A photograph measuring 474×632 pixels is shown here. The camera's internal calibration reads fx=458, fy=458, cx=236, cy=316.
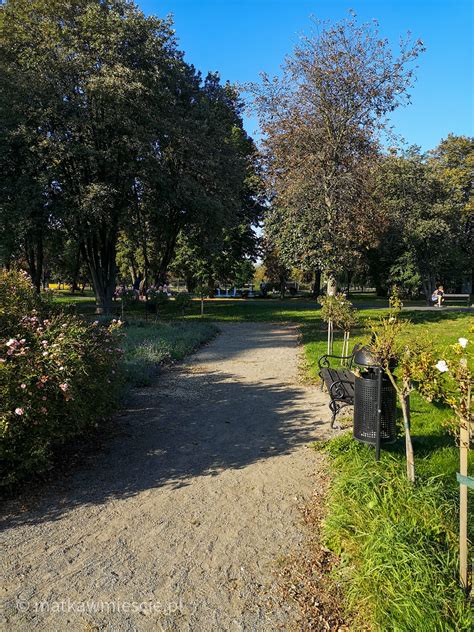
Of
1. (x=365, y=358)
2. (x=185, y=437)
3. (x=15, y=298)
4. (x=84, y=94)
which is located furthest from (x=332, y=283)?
(x=84, y=94)

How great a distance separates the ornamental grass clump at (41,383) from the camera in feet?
12.2

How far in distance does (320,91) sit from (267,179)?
3125 mm

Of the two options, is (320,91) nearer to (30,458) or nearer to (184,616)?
(30,458)

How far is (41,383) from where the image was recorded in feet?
12.4

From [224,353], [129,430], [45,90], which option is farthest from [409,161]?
[129,430]

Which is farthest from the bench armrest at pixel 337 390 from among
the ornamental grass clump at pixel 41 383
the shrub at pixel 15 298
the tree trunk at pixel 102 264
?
the tree trunk at pixel 102 264

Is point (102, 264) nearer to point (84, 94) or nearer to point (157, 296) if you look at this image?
point (157, 296)

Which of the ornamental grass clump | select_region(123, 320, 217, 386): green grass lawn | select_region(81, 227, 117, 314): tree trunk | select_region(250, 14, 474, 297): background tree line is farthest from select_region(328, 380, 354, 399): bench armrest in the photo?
select_region(81, 227, 117, 314): tree trunk

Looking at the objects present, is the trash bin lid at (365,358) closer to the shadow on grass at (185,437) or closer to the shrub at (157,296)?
the shadow on grass at (185,437)

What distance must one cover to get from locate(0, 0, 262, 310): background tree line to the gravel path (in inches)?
475

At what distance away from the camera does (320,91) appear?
1425 centimetres

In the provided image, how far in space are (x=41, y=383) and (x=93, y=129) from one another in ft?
57.6

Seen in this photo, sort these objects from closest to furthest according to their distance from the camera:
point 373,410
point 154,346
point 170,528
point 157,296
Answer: point 170,528
point 373,410
point 154,346
point 157,296

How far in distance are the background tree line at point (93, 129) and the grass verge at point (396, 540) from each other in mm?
14102
